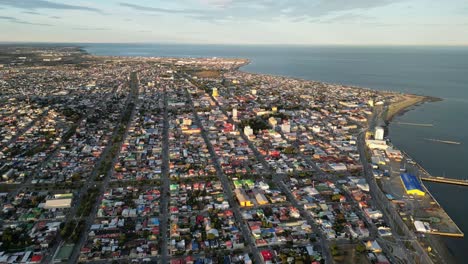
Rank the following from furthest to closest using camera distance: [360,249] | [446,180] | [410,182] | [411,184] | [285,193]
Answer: [446,180]
[410,182]
[411,184]
[285,193]
[360,249]

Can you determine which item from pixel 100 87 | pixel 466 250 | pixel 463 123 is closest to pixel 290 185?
pixel 466 250

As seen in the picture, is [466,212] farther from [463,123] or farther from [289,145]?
[463,123]

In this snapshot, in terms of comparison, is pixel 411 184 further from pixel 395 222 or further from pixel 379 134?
pixel 379 134

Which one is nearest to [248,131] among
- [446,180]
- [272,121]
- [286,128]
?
[286,128]

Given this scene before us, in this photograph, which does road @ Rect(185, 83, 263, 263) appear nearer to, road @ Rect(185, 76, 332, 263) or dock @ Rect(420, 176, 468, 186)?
road @ Rect(185, 76, 332, 263)

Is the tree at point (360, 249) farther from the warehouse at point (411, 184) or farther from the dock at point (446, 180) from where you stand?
the dock at point (446, 180)

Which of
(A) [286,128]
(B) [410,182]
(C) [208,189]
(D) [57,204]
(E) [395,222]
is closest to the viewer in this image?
(E) [395,222]

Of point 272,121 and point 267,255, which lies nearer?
point 267,255
